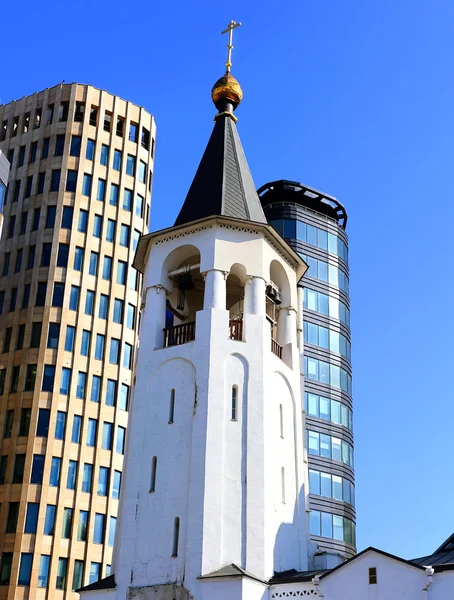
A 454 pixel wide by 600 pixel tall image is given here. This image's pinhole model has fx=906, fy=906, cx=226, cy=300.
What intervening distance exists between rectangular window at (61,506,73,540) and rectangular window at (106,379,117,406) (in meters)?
8.15

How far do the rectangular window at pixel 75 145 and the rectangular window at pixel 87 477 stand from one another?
79.4 feet

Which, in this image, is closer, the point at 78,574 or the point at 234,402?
the point at 234,402

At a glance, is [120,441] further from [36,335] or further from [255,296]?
[255,296]

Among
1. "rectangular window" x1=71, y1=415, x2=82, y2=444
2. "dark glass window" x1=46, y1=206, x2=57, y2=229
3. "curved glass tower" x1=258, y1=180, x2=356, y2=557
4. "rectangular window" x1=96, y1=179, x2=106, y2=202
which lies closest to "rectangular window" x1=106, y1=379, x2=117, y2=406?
"rectangular window" x1=71, y1=415, x2=82, y2=444

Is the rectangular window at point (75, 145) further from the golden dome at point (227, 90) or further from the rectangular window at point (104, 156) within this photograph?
the golden dome at point (227, 90)

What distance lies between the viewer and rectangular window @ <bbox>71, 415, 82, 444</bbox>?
60953mm

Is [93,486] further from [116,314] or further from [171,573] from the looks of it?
[171,573]

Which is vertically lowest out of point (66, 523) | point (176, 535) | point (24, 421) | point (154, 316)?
point (176, 535)

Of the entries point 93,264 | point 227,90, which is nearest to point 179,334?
point 227,90

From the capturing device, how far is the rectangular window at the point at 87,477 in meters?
60.2

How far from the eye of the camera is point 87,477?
60531 millimetres

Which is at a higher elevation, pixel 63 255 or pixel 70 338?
pixel 63 255

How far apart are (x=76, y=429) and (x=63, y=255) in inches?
515

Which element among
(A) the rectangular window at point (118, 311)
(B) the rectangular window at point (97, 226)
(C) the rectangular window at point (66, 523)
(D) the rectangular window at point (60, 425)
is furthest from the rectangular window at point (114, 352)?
(C) the rectangular window at point (66, 523)
